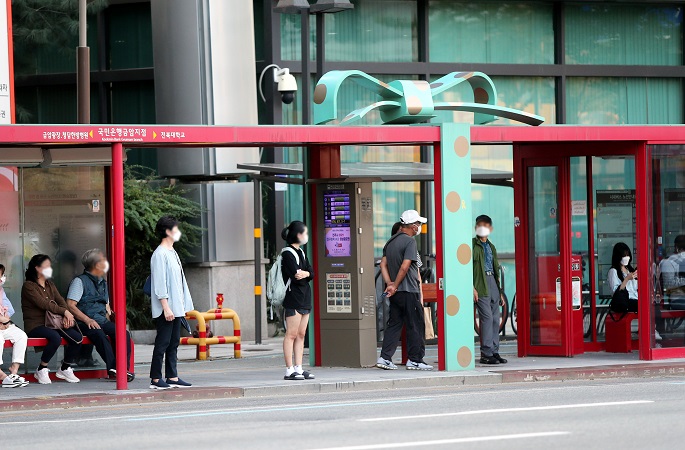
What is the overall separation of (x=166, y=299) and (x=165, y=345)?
0.50 m

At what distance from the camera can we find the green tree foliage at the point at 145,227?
2131cm

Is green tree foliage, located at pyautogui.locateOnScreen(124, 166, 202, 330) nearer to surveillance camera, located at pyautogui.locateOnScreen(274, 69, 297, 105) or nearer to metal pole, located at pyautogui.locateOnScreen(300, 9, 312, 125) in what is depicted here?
surveillance camera, located at pyautogui.locateOnScreen(274, 69, 297, 105)

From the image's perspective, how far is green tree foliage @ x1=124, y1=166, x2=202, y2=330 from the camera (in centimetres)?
2131

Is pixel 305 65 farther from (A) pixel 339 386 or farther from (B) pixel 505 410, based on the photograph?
(B) pixel 505 410

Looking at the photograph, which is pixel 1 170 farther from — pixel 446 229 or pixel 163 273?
pixel 446 229

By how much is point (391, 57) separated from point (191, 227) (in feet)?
16.5

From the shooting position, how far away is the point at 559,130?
15.8 metres

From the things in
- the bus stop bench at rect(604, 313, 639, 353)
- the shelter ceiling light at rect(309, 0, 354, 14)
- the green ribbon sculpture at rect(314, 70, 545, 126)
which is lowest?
the bus stop bench at rect(604, 313, 639, 353)

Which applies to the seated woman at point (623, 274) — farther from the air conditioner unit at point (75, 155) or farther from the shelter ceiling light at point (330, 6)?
the air conditioner unit at point (75, 155)

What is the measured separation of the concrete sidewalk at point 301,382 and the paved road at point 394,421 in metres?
0.30

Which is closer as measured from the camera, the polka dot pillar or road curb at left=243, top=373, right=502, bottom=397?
road curb at left=243, top=373, right=502, bottom=397

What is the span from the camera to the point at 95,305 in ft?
50.9

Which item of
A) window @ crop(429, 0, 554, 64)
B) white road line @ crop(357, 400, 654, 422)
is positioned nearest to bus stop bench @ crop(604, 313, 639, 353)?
white road line @ crop(357, 400, 654, 422)

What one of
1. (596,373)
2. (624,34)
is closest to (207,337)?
(596,373)
